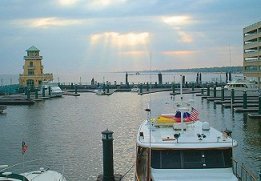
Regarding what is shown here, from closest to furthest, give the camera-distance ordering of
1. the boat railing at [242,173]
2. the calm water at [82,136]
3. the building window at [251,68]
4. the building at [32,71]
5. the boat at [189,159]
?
1. the boat at [189,159]
2. the boat railing at [242,173]
3. the calm water at [82,136]
4. the building window at [251,68]
5. the building at [32,71]

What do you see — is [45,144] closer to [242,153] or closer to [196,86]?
[242,153]

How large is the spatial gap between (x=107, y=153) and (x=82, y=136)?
62.1 feet

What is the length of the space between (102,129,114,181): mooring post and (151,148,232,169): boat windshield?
594 cm

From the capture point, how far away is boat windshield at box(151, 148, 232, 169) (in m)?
15.1

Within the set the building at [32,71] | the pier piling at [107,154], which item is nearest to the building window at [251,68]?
the building at [32,71]

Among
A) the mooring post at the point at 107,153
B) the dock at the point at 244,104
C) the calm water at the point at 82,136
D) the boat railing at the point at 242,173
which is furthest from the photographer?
the dock at the point at 244,104

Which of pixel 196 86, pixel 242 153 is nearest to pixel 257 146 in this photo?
pixel 242 153

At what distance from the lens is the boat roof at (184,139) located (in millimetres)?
15156

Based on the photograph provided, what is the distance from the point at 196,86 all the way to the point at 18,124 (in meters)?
75.4

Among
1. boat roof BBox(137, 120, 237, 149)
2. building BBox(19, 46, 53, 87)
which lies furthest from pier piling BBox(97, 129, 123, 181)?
building BBox(19, 46, 53, 87)

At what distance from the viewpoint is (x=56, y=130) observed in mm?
44094

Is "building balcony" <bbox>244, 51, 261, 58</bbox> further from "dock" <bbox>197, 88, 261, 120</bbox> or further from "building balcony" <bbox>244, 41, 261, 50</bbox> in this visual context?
"dock" <bbox>197, 88, 261, 120</bbox>

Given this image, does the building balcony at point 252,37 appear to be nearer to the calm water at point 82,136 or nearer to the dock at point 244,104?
the dock at point 244,104

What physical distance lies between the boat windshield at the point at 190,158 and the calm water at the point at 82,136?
7.00 m
